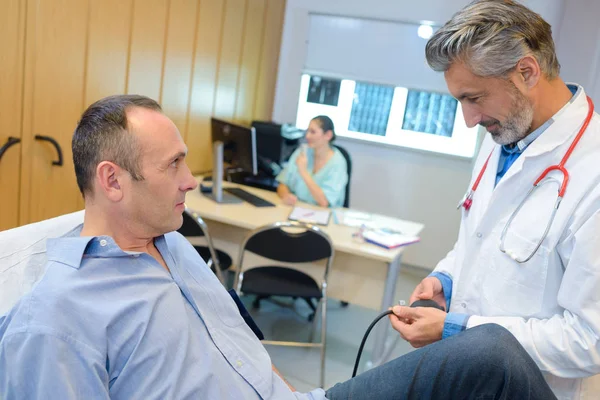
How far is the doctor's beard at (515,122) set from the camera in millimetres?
1247

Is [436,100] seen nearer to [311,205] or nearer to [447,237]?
[447,237]

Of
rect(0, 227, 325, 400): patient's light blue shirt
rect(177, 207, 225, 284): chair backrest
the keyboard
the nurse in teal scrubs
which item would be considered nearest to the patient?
rect(0, 227, 325, 400): patient's light blue shirt

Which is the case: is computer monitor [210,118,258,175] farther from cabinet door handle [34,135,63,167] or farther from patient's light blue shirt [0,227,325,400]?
patient's light blue shirt [0,227,325,400]

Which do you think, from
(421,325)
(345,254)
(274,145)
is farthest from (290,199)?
(421,325)

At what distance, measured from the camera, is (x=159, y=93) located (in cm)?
318

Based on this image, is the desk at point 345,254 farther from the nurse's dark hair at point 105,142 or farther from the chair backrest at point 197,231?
the nurse's dark hair at point 105,142

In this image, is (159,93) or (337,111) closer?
(159,93)

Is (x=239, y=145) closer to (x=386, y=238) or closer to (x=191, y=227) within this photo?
(x=191, y=227)

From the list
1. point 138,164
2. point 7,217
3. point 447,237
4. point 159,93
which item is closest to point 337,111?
point 447,237

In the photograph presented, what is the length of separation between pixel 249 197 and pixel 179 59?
3.38 ft

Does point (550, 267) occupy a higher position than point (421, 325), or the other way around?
point (550, 267)

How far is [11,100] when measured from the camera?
2.27 m

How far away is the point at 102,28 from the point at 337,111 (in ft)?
8.17

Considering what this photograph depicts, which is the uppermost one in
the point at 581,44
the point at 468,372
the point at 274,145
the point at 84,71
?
the point at 581,44
